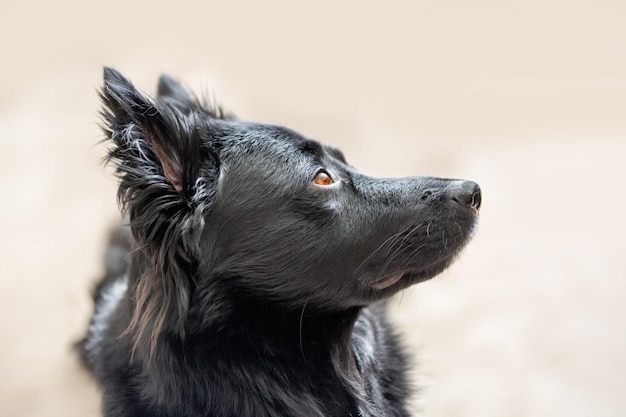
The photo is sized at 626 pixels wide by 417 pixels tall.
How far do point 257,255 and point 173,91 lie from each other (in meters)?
0.91

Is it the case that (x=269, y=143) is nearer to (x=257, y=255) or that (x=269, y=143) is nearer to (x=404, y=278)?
(x=257, y=255)

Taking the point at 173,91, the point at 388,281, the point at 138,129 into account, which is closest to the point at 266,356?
the point at 388,281

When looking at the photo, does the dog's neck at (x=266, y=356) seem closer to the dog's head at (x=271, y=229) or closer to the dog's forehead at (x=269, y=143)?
the dog's head at (x=271, y=229)

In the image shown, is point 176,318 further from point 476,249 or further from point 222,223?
point 476,249

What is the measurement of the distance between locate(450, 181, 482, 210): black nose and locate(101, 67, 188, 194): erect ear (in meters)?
0.81

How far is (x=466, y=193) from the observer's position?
78.1 inches

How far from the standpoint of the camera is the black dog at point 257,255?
191cm

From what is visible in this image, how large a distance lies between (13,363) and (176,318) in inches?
62.1

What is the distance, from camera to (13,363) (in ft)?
10.1

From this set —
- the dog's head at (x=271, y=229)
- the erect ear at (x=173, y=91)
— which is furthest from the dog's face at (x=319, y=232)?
the erect ear at (x=173, y=91)

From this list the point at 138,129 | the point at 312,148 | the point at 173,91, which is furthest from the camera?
the point at 173,91

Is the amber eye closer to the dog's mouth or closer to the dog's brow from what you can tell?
the dog's brow

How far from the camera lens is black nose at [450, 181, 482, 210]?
1983mm

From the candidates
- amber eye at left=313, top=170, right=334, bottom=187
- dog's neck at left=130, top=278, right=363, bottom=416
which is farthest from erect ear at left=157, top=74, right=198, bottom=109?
dog's neck at left=130, top=278, right=363, bottom=416
